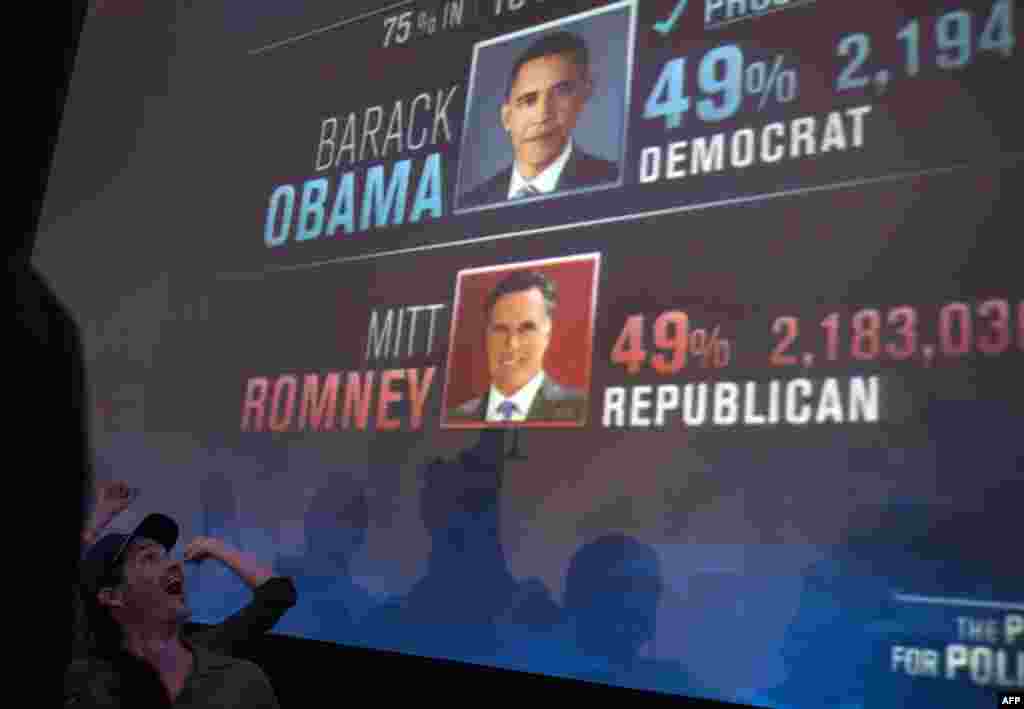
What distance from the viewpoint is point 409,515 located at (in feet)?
9.71

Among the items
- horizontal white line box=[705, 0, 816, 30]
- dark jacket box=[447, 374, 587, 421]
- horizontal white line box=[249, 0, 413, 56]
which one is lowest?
dark jacket box=[447, 374, 587, 421]

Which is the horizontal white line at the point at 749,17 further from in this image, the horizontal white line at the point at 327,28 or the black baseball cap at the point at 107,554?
the black baseball cap at the point at 107,554

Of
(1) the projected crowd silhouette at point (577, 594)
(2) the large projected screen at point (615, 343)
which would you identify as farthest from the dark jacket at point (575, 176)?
(1) the projected crowd silhouette at point (577, 594)

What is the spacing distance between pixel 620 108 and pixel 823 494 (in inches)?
48.2

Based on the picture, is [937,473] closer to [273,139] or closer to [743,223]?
[743,223]

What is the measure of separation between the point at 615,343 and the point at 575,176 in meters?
0.53

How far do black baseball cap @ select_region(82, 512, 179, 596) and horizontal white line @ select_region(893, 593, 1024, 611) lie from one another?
171cm

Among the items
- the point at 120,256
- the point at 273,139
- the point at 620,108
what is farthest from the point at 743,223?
the point at 120,256

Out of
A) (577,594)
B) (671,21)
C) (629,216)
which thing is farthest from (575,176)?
(577,594)

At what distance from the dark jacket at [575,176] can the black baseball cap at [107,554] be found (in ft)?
4.47

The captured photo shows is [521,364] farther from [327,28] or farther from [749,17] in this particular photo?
[327,28]

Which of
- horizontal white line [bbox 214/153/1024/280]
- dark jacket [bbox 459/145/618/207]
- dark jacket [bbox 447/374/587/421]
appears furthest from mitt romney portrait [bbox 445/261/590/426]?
dark jacket [bbox 459/145/618/207]

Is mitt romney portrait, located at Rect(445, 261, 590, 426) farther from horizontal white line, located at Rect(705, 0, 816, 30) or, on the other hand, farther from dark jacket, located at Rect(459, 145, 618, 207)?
horizontal white line, located at Rect(705, 0, 816, 30)

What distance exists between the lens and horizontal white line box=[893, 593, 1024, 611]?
1.94 meters
